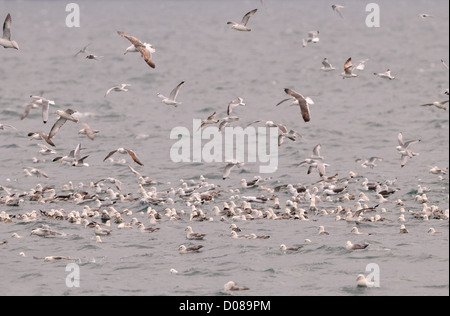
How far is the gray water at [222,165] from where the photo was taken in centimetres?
2419

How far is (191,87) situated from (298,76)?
1419cm

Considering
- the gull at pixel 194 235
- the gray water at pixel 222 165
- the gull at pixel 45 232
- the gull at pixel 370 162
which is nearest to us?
the gray water at pixel 222 165

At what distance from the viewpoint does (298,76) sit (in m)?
83.4

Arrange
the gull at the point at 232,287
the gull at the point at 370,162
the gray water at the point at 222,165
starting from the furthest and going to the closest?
the gull at the point at 370,162 < the gray water at the point at 222,165 < the gull at the point at 232,287

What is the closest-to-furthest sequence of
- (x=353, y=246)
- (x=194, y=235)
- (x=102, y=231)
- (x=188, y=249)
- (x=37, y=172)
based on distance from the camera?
1. (x=353, y=246)
2. (x=188, y=249)
3. (x=194, y=235)
4. (x=102, y=231)
5. (x=37, y=172)

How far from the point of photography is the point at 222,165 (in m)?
40.1

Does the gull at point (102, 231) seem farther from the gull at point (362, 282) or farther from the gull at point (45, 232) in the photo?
the gull at point (362, 282)

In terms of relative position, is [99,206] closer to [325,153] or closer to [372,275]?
[372,275]

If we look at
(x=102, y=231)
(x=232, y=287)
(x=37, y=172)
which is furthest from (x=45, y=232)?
(x=37, y=172)

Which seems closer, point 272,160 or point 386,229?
point 386,229

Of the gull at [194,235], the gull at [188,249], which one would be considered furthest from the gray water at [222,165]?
the gull at [194,235]

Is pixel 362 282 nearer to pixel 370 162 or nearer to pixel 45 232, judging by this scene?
pixel 45 232

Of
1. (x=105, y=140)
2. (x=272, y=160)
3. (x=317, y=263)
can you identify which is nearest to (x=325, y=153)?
(x=272, y=160)

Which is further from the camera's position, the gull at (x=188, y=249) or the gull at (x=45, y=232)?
the gull at (x=45, y=232)
